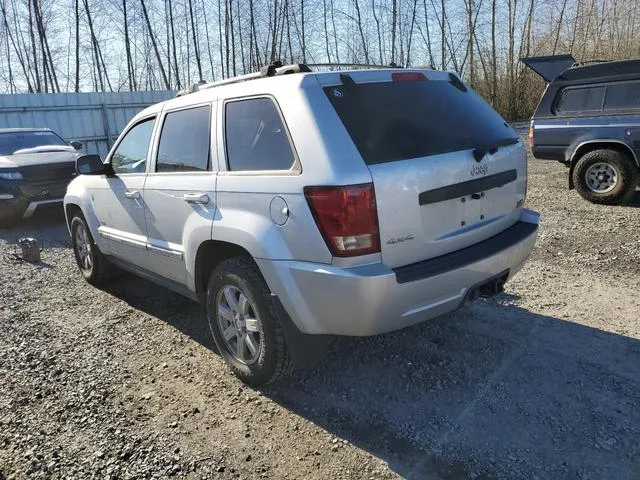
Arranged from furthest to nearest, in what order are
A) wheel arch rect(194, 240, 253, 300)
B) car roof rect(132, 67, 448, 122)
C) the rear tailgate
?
wheel arch rect(194, 240, 253, 300) < car roof rect(132, 67, 448, 122) < the rear tailgate

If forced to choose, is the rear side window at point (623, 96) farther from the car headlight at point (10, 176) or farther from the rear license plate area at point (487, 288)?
the car headlight at point (10, 176)

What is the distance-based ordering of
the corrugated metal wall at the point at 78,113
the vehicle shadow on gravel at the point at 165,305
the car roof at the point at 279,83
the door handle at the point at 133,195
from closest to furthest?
the car roof at the point at 279,83
the door handle at the point at 133,195
the vehicle shadow on gravel at the point at 165,305
the corrugated metal wall at the point at 78,113

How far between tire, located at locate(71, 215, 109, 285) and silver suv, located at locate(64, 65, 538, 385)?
1759mm

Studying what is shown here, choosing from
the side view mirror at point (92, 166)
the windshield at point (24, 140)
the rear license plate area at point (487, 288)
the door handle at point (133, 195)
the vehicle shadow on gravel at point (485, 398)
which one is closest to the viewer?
the vehicle shadow on gravel at point (485, 398)

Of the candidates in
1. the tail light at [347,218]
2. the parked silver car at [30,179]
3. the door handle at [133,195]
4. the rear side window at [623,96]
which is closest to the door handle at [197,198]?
the door handle at [133,195]

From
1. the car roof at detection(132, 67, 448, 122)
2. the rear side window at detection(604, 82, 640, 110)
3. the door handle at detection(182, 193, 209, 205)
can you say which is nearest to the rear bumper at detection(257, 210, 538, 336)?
the door handle at detection(182, 193, 209, 205)

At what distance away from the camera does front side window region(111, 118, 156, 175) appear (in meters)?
4.15

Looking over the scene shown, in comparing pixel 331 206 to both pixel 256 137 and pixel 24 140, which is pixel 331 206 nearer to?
pixel 256 137

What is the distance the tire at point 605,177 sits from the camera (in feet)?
23.7

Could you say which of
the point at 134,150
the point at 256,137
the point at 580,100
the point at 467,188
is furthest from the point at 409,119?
the point at 580,100

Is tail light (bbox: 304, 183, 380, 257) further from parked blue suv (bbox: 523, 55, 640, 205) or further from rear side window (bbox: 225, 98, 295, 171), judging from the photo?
parked blue suv (bbox: 523, 55, 640, 205)

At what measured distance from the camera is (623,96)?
7285 millimetres

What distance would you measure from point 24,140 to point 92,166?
6354 millimetres

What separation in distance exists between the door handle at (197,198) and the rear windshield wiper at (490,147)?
1641mm
